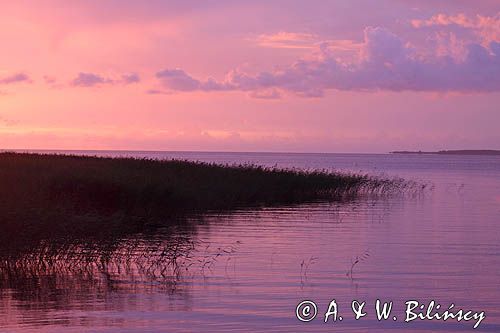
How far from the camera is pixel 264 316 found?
45.8 feet

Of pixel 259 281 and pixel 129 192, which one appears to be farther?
pixel 129 192

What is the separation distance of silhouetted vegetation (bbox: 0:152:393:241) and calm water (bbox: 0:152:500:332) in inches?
40.7

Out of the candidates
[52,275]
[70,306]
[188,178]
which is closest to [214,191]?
[188,178]

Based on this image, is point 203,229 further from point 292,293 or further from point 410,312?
point 410,312

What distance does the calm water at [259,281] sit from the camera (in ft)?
44.6

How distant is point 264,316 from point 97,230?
22.4 ft

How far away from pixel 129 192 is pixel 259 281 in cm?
1469

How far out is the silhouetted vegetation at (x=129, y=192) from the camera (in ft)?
61.5

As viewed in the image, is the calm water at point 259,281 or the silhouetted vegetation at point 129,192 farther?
the silhouetted vegetation at point 129,192

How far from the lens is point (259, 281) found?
57.3 feet

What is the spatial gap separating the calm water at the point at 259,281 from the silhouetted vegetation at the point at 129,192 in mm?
1034

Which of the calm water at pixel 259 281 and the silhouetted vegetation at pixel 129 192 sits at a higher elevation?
the silhouetted vegetation at pixel 129 192

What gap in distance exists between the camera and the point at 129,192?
31.1 metres

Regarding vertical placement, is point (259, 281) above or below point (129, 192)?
below
